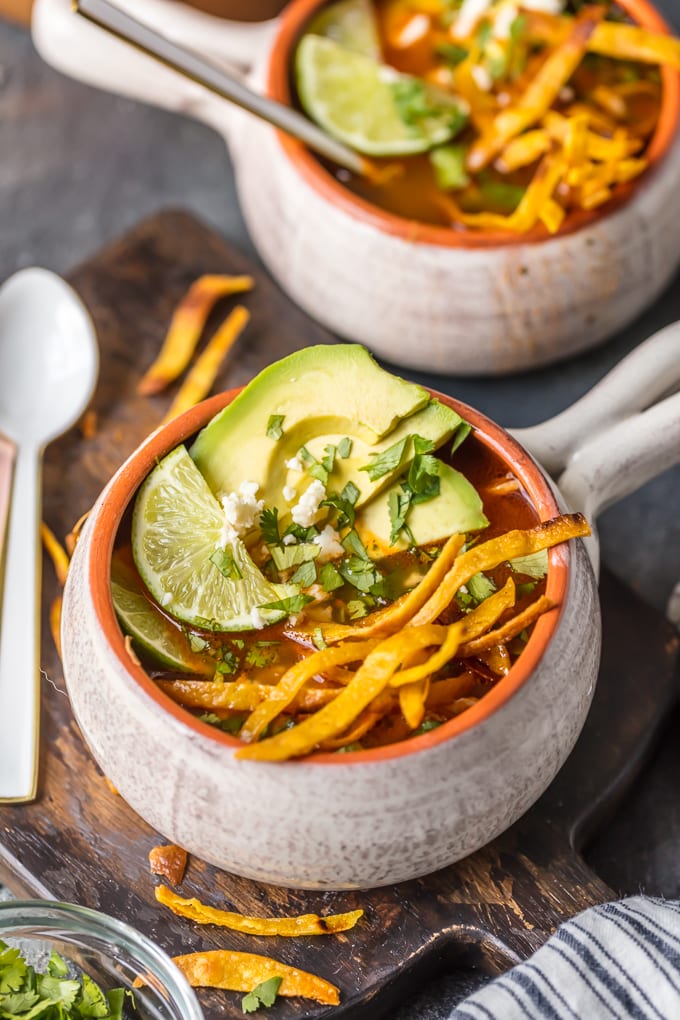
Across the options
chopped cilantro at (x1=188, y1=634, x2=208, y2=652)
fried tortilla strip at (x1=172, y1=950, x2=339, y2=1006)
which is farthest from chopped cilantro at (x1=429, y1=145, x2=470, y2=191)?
fried tortilla strip at (x1=172, y1=950, x2=339, y2=1006)

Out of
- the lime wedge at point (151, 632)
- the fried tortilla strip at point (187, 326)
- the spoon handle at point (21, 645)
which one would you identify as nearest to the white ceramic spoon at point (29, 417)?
the spoon handle at point (21, 645)

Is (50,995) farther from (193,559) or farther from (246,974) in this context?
(193,559)

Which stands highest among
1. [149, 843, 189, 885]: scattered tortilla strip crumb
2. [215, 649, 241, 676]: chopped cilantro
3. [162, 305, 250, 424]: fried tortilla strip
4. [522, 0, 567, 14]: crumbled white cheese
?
[522, 0, 567, 14]: crumbled white cheese

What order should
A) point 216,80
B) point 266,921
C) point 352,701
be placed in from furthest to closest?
point 216,80, point 266,921, point 352,701

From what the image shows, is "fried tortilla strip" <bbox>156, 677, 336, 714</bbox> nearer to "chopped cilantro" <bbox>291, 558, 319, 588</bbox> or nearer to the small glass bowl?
"chopped cilantro" <bbox>291, 558, 319, 588</bbox>

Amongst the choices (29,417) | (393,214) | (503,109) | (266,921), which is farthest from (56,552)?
(503,109)

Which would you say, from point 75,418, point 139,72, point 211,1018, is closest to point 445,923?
point 211,1018

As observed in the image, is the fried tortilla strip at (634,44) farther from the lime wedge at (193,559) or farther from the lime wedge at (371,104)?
the lime wedge at (193,559)
